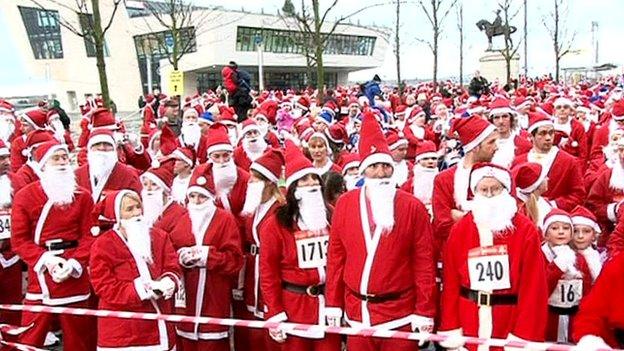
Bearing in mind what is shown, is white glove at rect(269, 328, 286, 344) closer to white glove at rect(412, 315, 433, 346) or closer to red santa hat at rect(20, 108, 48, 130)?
white glove at rect(412, 315, 433, 346)

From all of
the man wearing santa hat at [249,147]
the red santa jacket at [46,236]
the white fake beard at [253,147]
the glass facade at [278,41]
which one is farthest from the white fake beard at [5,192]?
the glass facade at [278,41]

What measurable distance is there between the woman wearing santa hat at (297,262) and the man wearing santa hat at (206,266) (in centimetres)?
66

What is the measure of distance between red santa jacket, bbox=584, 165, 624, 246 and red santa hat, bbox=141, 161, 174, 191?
4140 millimetres

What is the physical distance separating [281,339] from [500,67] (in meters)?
33.8

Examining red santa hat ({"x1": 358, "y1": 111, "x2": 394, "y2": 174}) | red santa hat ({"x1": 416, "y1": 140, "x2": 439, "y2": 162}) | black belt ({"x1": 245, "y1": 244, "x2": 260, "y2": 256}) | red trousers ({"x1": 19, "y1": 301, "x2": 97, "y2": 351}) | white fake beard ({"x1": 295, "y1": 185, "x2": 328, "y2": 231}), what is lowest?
red trousers ({"x1": 19, "y1": 301, "x2": 97, "y2": 351})

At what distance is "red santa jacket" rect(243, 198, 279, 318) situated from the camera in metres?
5.93

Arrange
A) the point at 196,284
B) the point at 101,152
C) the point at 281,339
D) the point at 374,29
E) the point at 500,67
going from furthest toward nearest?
the point at 374,29 < the point at 500,67 < the point at 101,152 < the point at 196,284 < the point at 281,339

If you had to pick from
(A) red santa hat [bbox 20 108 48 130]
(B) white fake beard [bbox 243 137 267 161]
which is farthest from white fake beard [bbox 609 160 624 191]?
(A) red santa hat [bbox 20 108 48 130]

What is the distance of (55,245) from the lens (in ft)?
19.5

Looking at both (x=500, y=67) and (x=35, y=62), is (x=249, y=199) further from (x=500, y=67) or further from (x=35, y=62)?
(x=35, y=62)

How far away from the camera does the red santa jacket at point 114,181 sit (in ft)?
22.3

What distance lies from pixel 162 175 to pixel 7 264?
179 cm

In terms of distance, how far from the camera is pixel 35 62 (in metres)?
68.2

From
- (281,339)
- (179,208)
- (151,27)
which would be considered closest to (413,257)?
(281,339)
